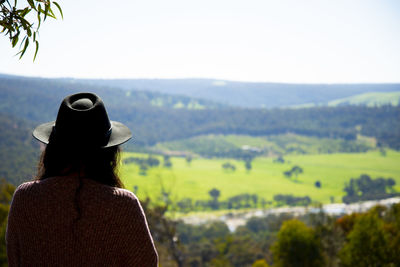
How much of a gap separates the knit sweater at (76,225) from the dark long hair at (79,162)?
0.20 feet

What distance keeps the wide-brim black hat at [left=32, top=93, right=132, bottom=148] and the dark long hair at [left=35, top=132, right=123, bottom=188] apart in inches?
1.1

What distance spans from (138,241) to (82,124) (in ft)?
2.22

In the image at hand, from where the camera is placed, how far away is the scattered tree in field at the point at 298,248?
2412cm

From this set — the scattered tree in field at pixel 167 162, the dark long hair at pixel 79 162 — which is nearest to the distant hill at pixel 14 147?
the scattered tree in field at pixel 167 162

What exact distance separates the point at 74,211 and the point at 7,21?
47.5 inches

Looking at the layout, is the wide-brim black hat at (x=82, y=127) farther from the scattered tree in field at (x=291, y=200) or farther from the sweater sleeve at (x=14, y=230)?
the scattered tree in field at (x=291, y=200)

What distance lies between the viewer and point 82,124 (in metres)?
2.14

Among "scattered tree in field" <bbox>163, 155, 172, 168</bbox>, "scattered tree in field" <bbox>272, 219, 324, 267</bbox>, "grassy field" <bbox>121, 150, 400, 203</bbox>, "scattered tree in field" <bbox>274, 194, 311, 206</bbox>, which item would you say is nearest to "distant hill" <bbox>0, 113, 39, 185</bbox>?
"grassy field" <bbox>121, 150, 400, 203</bbox>

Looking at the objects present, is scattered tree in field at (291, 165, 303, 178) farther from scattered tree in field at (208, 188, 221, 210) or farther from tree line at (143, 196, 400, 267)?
tree line at (143, 196, 400, 267)

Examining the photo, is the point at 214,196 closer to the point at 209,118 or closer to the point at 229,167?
the point at 229,167

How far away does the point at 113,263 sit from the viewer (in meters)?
2.11

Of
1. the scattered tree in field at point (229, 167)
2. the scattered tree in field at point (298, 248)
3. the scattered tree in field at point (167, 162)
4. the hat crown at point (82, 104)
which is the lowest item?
the scattered tree in field at point (229, 167)

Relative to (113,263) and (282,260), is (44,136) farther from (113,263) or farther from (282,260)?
(282,260)

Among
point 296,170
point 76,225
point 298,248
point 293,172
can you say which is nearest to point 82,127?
point 76,225
